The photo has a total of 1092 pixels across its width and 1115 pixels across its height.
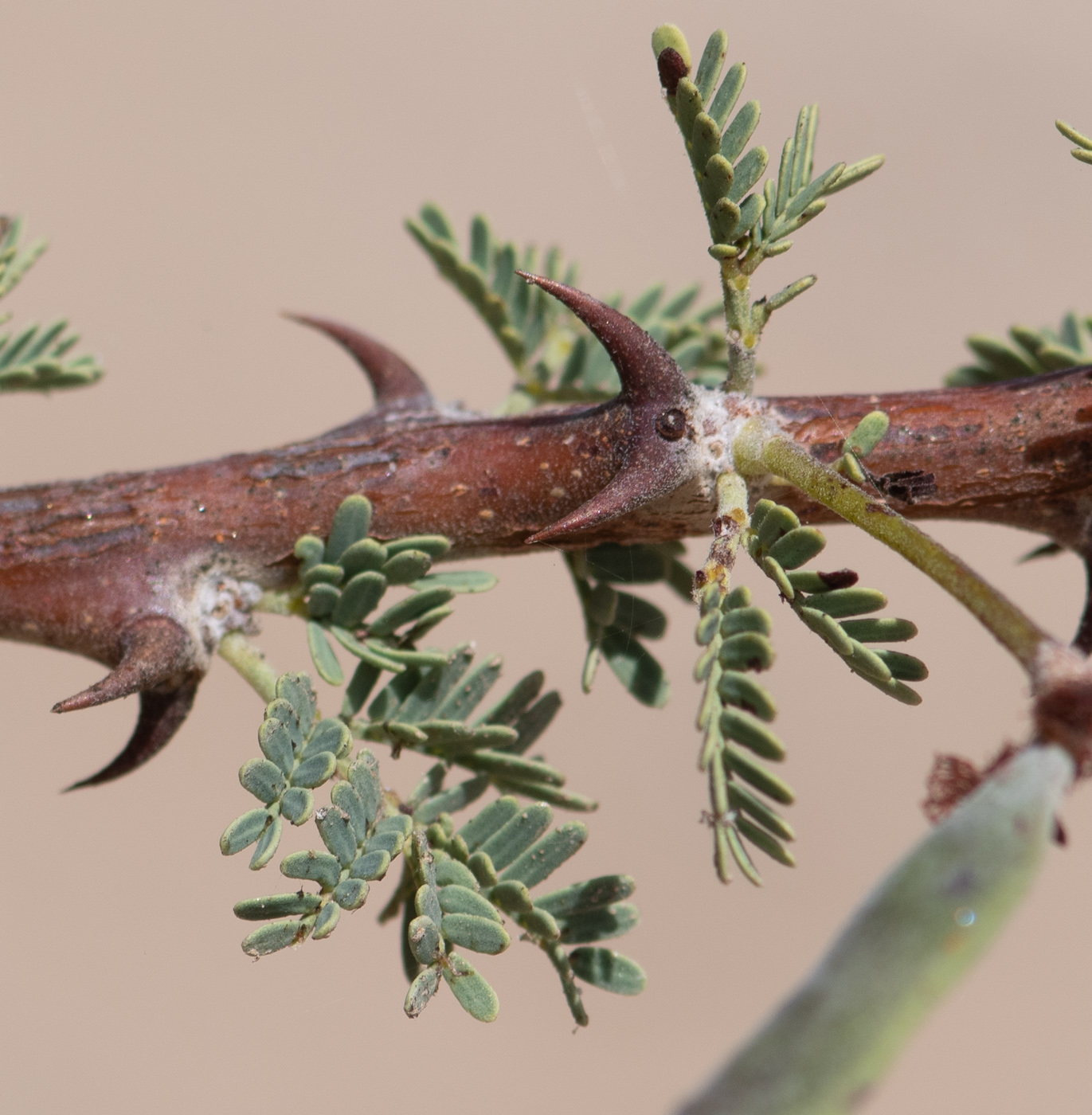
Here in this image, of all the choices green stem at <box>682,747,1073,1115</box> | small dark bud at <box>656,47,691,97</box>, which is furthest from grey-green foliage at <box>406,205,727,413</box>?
green stem at <box>682,747,1073,1115</box>

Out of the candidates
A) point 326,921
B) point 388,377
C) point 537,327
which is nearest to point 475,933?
point 326,921

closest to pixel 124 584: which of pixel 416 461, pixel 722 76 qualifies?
pixel 416 461

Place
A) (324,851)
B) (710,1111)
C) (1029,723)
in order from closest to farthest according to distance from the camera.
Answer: (710,1111) → (1029,723) → (324,851)

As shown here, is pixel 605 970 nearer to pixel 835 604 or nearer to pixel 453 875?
pixel 453 875

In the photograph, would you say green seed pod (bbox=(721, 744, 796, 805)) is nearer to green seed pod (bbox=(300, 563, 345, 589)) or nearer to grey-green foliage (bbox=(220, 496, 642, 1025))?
grey-green foliage (bbox=(220, 496, 642, 1025))

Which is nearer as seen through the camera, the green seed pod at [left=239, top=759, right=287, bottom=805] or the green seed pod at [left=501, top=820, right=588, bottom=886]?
the green seed pod at [left=239, top=759, right=287, bottom=805]

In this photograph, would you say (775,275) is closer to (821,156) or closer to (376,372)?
(821,156)

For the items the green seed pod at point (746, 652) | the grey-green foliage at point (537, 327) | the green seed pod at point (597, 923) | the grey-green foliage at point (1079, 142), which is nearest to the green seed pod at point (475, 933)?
the green seed pod at point (597, 923)
